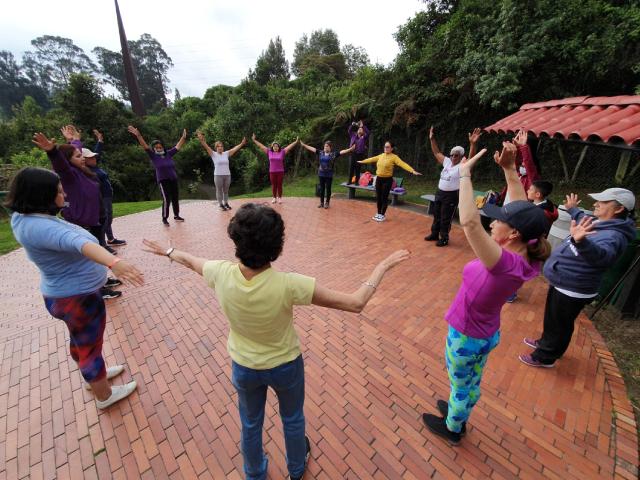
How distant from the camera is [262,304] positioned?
1446 mm

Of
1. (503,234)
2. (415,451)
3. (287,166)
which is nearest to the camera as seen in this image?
(503,234)

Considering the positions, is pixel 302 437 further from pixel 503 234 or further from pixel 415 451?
pixel 503 234

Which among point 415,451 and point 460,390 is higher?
point 460,390

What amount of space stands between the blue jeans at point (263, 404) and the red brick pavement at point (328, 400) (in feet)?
1.04

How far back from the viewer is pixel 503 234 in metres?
1.79

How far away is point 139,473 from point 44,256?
1.59 meters

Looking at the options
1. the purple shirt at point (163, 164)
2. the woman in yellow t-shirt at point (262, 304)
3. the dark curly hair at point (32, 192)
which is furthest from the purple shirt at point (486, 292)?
the purple shirt at point (163, 164)

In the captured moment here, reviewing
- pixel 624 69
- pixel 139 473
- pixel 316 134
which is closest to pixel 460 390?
pixel 139 473

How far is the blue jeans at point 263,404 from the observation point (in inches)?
63.5

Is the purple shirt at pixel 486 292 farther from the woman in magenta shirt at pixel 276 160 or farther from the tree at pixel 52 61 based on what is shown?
the tree at pixel 52 61

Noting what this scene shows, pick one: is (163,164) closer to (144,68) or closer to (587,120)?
(587,120)

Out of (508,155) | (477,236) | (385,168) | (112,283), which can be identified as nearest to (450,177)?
(385,168)

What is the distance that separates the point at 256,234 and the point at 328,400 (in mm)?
1907

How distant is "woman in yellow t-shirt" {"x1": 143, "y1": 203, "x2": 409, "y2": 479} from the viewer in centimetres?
142
